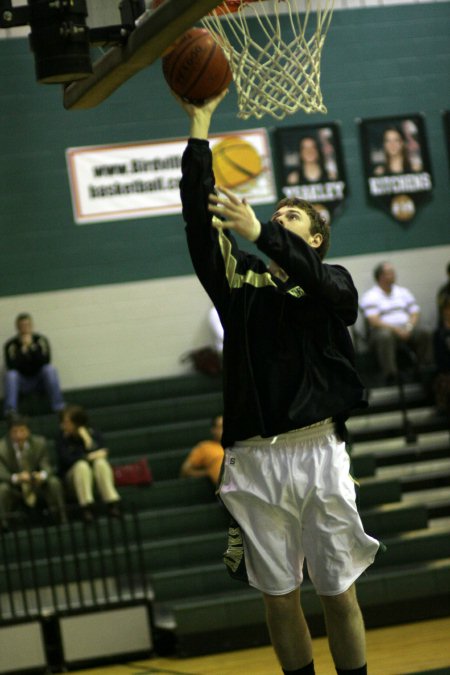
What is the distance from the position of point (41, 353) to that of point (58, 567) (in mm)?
2983

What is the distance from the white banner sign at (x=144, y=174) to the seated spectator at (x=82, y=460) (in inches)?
126

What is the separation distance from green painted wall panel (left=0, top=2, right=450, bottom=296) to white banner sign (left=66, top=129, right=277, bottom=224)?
106 millimetres

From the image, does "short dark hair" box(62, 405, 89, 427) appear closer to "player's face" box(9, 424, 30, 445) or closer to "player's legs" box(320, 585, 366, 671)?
"player's face" box(9, 424, 30, 445)

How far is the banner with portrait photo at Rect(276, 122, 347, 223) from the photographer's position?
1179cm

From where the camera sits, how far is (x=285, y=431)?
3.83 meters

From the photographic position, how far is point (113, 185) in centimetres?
1152

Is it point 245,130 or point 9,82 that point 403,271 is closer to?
point 245,130

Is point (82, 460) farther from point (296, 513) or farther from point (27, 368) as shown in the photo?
point (296, 513)

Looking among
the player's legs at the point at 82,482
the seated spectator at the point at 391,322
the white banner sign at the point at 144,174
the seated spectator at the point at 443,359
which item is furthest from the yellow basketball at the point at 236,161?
the player's legs at the point at 82,482

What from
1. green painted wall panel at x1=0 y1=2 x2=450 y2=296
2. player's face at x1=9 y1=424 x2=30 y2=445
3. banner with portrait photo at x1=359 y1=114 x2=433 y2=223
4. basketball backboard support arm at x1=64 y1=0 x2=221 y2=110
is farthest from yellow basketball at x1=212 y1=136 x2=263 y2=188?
basketball backboard support arm at x1=64 y1=0 x2=221 y2=110

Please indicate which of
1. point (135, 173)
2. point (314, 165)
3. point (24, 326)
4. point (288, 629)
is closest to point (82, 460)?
point (24, 326)

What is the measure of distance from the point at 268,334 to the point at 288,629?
106 centimetres

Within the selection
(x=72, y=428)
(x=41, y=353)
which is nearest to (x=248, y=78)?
(x=72, y=428)

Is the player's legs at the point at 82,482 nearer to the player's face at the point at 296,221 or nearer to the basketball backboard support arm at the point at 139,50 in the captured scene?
the basketball backboard support arm at the point at 139,50
